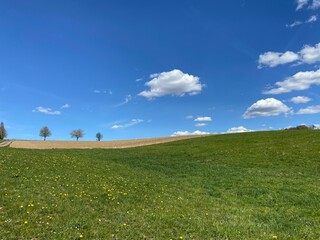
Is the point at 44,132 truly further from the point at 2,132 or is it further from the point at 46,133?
the point at 2,132

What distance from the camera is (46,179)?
64.4ft

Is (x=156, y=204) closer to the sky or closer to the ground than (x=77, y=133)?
closer to the ground

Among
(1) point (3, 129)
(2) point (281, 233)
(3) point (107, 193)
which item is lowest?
(2) point (281, 233)

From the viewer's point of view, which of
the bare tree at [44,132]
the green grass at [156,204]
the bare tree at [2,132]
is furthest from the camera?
the bare tree at [44,132]

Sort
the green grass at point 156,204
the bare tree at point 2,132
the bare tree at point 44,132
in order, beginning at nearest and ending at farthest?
1. the green grass at point 156,204
2. the bare tree at point 2,132
3. the bare tree at point 44,132

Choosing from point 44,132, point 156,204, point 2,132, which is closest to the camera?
point 156,204

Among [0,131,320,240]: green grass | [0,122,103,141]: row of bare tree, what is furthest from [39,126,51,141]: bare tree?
[0,131,320,240]: green grass

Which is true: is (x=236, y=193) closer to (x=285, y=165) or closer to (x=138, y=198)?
(x=138, y=198)

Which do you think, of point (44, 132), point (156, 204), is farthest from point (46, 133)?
point (156, 204)

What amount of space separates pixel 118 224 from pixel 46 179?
926 centimetres

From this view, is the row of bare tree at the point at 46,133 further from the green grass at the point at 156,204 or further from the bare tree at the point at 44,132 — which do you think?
the green grass at the point at 156,204

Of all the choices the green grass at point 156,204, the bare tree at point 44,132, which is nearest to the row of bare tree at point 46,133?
the bare tree at point 44,132

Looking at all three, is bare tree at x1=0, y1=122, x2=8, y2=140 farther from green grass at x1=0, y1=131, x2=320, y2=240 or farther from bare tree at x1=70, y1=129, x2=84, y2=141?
green grass at x1=0, y1=131, x2=320, y2=240

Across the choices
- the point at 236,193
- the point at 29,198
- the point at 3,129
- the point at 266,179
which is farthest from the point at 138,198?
the point at 3,129
